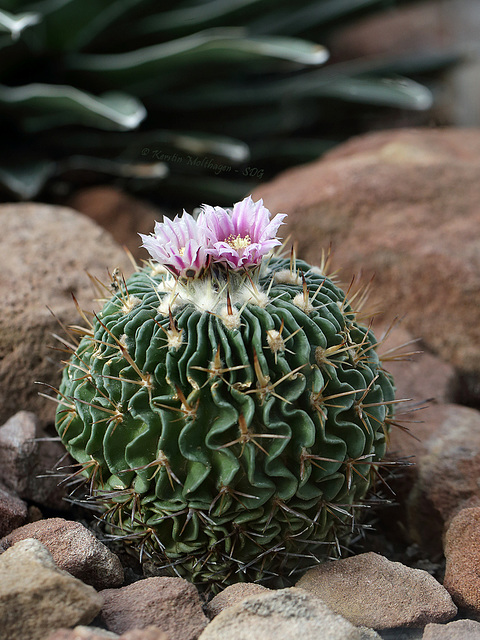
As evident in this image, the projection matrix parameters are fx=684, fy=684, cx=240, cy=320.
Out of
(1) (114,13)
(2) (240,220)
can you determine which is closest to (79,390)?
(2) (240,220)

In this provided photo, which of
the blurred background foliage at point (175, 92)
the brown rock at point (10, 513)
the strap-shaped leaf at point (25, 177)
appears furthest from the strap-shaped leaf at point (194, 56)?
the brown rock at point (10, 513)

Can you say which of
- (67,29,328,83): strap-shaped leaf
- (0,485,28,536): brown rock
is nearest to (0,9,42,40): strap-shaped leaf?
(67,29,328,83): strap-shaped leaf

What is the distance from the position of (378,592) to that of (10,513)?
3.79ft

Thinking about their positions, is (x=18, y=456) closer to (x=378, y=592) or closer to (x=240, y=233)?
(x=240, y=233)

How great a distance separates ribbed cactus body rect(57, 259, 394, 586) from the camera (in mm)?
1874

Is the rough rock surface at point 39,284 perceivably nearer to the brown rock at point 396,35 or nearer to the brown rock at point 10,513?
the brown rock at point 10,513

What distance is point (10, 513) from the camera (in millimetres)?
2168

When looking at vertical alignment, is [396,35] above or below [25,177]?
above

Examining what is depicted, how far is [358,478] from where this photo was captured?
2.11 meters

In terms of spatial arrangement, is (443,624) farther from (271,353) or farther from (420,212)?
(420,212)

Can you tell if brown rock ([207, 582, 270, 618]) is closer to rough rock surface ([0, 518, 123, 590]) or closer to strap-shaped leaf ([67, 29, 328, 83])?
rough rock surface ([0, 518, 123, 590])

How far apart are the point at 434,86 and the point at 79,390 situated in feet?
18.1

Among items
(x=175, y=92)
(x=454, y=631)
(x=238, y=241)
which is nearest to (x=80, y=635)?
(x=454, y=631)

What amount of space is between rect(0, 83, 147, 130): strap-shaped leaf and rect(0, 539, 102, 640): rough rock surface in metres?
3.15
